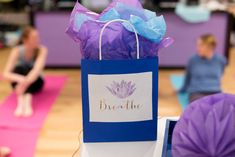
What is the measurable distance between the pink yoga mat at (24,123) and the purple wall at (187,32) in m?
1.18

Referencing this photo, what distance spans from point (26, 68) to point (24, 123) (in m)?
0.56

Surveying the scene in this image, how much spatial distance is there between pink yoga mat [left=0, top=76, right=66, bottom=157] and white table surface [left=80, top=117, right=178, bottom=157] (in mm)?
1416

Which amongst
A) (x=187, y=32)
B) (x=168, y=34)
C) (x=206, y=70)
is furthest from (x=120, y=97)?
(x=187, y=32)

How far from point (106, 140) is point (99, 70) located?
177mm

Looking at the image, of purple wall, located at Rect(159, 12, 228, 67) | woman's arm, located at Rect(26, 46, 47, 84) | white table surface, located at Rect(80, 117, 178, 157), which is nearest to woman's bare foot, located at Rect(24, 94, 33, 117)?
woman's arm, located at Rect(26, 46, 47, 84)

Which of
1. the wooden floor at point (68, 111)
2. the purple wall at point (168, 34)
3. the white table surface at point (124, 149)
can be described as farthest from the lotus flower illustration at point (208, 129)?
the purple wall at point (168, 34)

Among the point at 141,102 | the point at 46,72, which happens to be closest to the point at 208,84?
the point at 46,72

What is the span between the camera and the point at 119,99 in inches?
36.0

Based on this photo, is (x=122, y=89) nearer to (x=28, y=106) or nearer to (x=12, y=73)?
(x=28, y=106)

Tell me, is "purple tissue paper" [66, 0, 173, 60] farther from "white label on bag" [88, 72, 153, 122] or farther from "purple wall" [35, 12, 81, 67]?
"purple wall" [35, 12, 81, 67]

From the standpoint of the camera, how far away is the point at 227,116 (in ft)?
2.39

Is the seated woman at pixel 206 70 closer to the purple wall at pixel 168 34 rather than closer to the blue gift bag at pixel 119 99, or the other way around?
the purple wall at pixel 168 34

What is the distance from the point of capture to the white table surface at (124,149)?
0.90m

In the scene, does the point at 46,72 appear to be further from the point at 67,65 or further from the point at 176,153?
the point at 176,153
